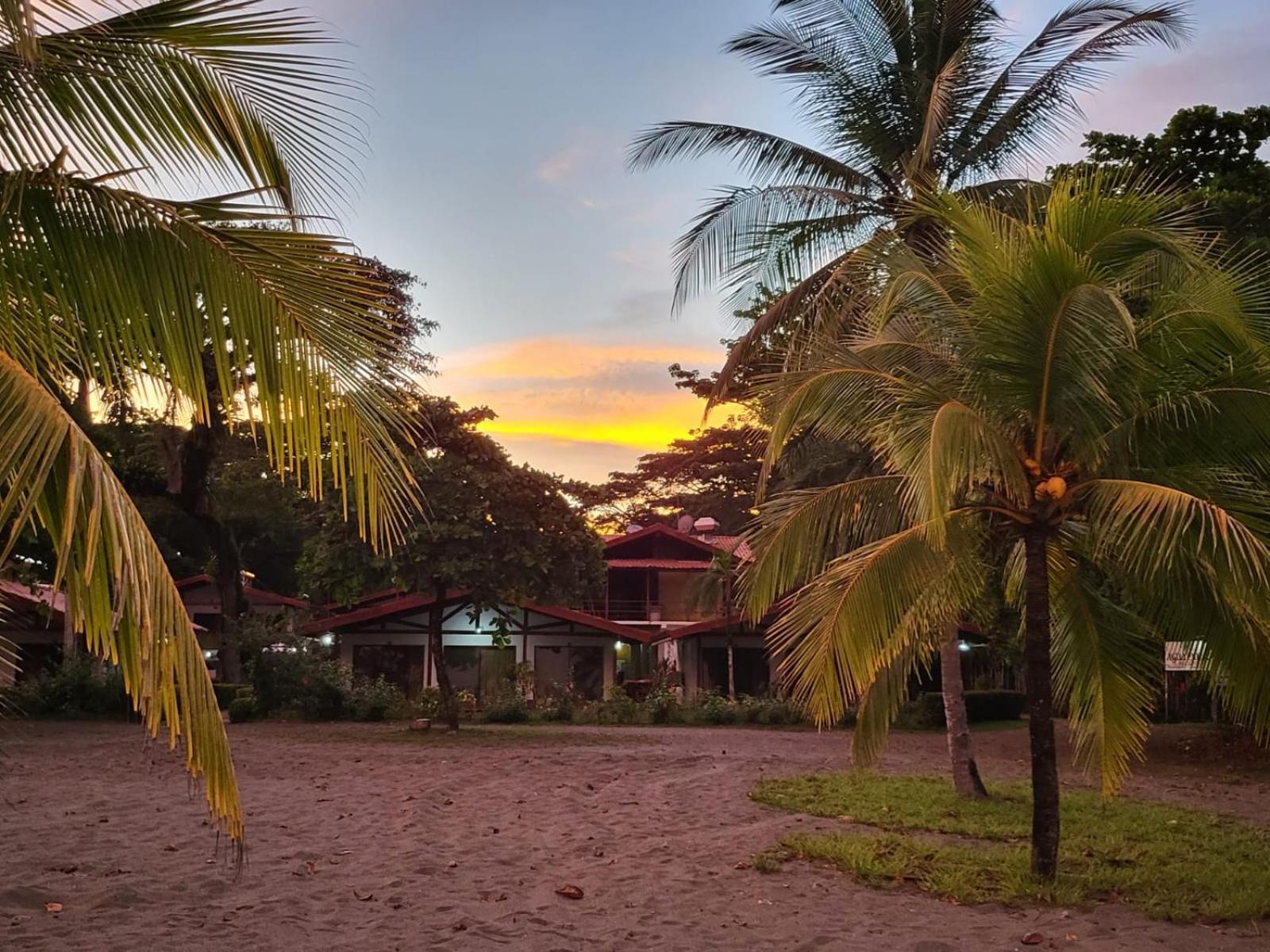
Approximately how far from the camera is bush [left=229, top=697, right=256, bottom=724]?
71.3ft

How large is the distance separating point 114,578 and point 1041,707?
7.35 meters

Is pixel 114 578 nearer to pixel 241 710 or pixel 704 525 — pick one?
pixel 241 710

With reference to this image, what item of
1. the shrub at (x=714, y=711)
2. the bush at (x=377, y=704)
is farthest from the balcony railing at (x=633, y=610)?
the bush at (x=377, y=704)

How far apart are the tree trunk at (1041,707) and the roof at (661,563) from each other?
24975 mm

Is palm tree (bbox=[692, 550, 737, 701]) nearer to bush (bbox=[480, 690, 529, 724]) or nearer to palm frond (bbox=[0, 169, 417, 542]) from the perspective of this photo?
bush (bbox=[480, 690, 529, 724])

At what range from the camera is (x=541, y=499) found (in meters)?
19.8

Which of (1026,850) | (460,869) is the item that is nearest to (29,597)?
(460,869)

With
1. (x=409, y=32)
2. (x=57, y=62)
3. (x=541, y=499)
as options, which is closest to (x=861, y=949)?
(x=409, y=32)

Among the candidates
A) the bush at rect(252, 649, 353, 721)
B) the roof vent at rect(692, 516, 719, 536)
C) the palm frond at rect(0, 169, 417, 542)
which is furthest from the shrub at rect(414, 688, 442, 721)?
the palm frond at rect(0, 169, 417, 542)

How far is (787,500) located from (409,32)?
16.9 ft

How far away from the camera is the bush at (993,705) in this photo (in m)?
24.9

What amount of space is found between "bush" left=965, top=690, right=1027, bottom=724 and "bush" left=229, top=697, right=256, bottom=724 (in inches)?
638

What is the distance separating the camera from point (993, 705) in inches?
996

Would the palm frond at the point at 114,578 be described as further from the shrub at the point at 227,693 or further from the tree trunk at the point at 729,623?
the tree trunk at the point at 729,623
